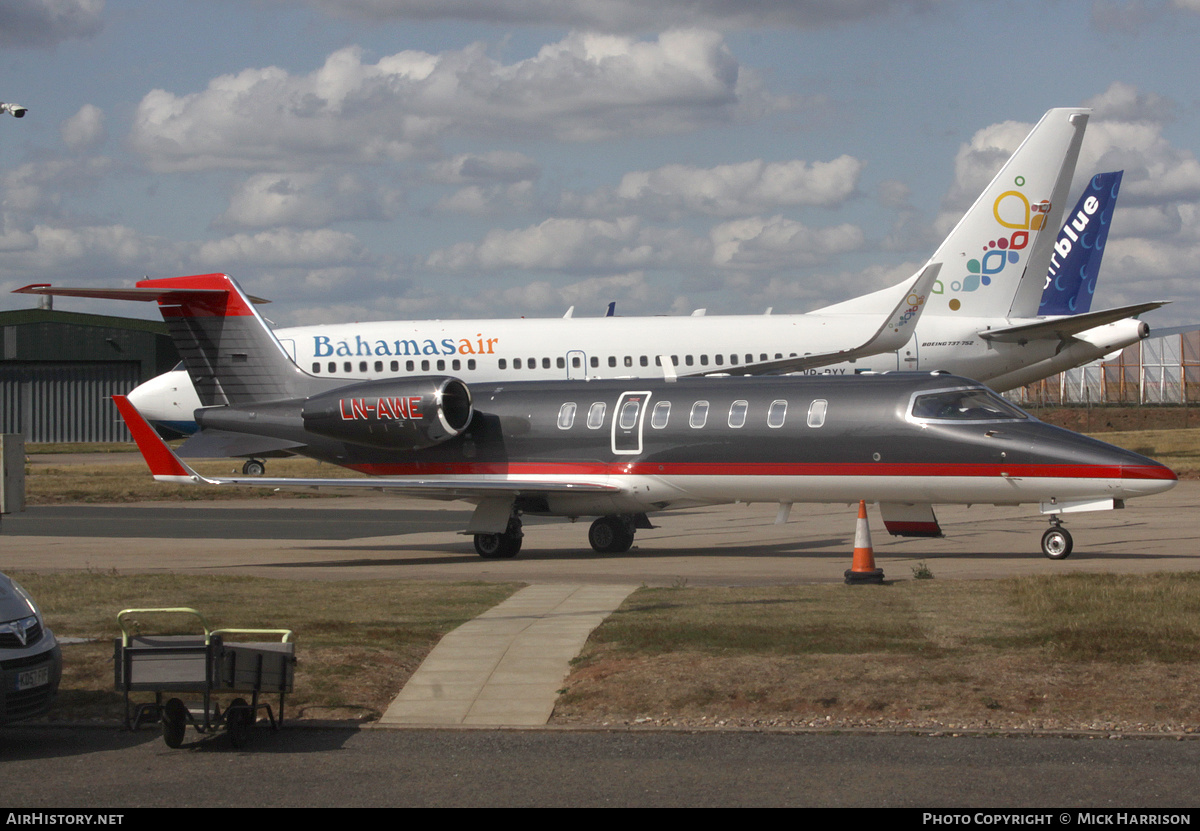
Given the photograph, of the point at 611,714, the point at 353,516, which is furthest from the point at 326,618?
the point at 353,516

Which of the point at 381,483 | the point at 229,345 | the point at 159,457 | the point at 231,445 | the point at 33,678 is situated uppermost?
the point at 229,345

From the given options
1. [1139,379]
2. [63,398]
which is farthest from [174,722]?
[1139,379]

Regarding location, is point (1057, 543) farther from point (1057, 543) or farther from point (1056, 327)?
point (1056, 327)

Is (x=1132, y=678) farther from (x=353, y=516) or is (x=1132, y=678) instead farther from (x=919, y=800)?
(x=353, y=516)

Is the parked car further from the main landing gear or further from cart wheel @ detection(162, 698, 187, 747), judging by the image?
the main landing gear

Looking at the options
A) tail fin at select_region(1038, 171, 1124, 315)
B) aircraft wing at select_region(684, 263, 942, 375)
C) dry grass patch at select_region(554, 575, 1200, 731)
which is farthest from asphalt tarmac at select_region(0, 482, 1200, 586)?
tail fin at select_region(1038, 171, 1124, 315)

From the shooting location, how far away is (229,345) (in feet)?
82.5

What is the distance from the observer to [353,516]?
28516 millimetres

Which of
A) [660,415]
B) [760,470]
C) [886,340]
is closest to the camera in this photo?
[760,470]

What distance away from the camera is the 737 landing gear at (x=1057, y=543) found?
18594mm

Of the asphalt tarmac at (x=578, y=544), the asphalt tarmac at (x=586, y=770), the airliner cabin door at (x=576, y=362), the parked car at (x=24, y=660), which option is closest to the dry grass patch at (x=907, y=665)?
the asphalt tarmac at (x=586, y=770)

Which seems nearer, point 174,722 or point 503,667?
point 174,722

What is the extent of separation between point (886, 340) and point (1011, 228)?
644cm

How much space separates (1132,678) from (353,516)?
2084 centimetres
